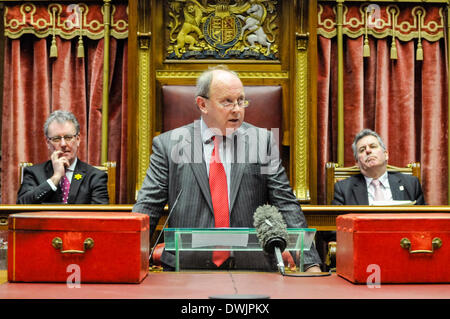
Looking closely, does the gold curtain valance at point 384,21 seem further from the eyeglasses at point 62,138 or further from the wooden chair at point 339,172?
the eyeglasses at point 62,138

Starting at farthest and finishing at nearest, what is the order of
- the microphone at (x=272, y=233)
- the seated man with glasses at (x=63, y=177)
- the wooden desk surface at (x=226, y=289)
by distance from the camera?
the seated man with glasses at (x=63, y=177), the microphone at (x=272, y=233), the wooden desk surface at (x=226, y=289)

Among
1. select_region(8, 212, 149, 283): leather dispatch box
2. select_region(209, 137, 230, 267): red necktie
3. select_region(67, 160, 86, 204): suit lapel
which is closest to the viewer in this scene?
select_region(8, 212, 149, 283): leather dispatch box

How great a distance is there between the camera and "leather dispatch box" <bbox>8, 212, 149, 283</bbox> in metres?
1.53

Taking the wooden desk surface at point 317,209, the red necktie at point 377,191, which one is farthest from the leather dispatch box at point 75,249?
the red necktie at point 377,191

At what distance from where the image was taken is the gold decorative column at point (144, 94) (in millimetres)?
4504

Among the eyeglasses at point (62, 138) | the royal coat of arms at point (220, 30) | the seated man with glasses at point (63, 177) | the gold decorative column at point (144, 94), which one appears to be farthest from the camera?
the royal coat of arms at point (220, 30)

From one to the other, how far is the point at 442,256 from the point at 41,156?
391 cm

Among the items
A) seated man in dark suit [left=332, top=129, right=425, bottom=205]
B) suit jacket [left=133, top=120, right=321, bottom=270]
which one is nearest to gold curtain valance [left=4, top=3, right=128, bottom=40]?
seated man in dark suit [left=332, top=129, right=425, bottom=205]

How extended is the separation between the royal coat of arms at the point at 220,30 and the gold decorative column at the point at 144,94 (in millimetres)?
196

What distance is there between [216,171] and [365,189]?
1.85m

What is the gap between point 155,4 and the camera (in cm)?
463

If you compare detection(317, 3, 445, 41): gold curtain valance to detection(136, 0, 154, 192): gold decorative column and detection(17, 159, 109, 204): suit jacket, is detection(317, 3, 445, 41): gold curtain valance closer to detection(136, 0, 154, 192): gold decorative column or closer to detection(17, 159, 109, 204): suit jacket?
detection(136, 0, 154, 192): gold decorative column
